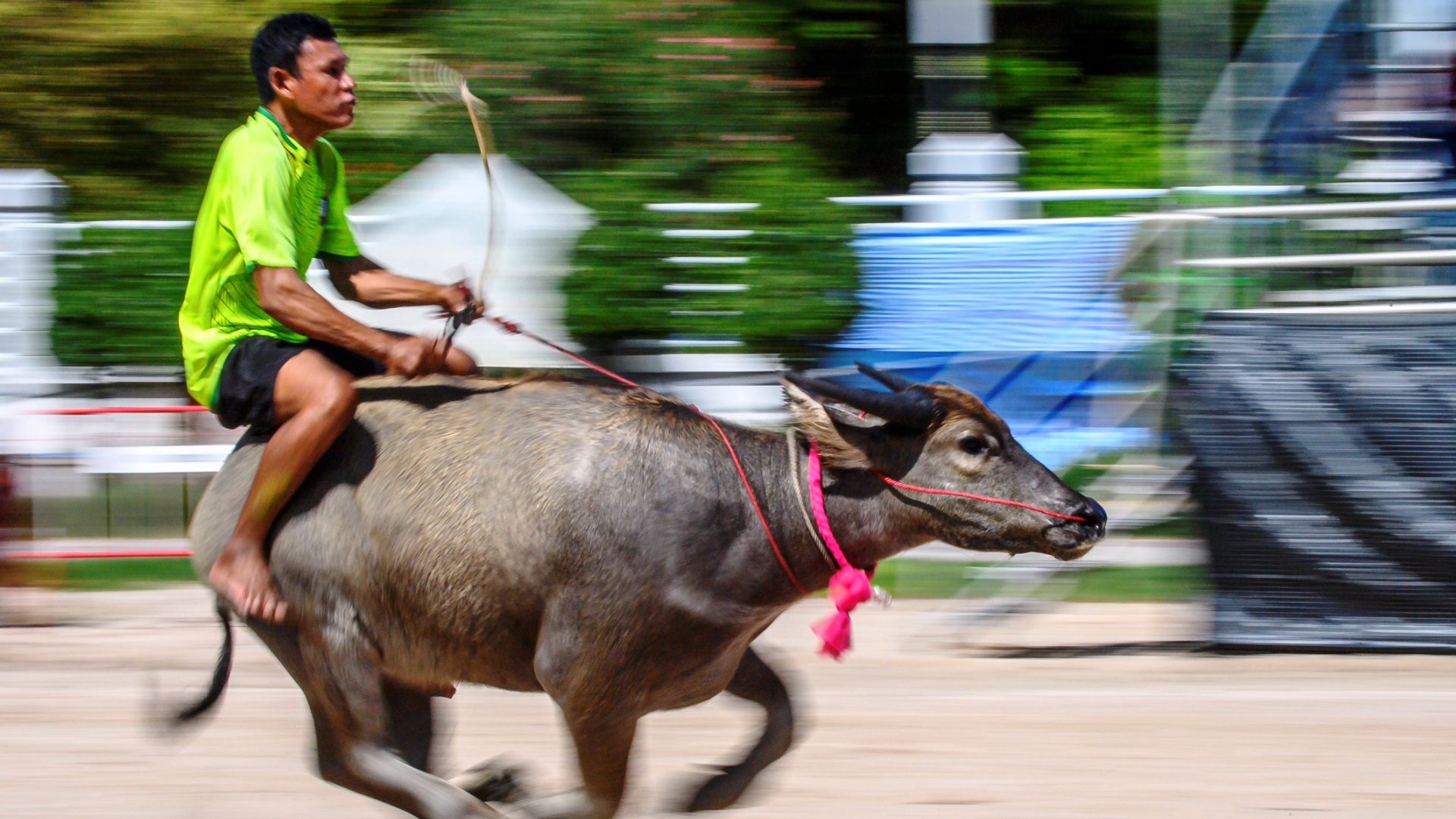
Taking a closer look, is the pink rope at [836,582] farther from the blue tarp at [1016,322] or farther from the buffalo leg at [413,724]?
the blue tarp at [1016,322]

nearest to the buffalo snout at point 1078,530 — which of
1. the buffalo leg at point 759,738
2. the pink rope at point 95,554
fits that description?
the buffalo leg at point 759,738

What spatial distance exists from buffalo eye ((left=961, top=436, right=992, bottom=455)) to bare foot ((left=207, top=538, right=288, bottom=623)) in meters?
1.80

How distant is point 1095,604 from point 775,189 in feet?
10.2

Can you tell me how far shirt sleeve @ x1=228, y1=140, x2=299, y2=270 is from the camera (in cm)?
369

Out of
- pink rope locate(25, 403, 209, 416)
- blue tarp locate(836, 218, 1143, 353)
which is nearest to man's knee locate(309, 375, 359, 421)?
blue tarp locate(836, 218, 1143, 353)

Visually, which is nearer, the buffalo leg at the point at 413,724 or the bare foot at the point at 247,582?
the bare foot at the point at 247,582

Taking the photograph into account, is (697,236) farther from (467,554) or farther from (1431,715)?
(467,554)

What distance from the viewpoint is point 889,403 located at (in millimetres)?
3814

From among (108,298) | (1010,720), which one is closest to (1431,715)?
(1010,720)

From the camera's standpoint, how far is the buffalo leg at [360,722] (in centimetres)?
387

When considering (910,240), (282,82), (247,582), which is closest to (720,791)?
(247,582)

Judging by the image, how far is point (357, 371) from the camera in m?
4.18

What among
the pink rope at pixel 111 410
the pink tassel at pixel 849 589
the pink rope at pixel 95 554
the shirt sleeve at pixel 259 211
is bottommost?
the pink rope at pixel 95 554

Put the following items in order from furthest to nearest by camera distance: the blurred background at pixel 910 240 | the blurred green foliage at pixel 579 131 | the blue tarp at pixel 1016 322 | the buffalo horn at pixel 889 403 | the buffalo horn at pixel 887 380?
the blurred green foliage at pixel 579 131 → the blue tarp at pixel 1016 322 → the blurred background at pixel 910 240 → the buffalo horn at pixel 887 380 → the buffalo horn at pixel 889 403
